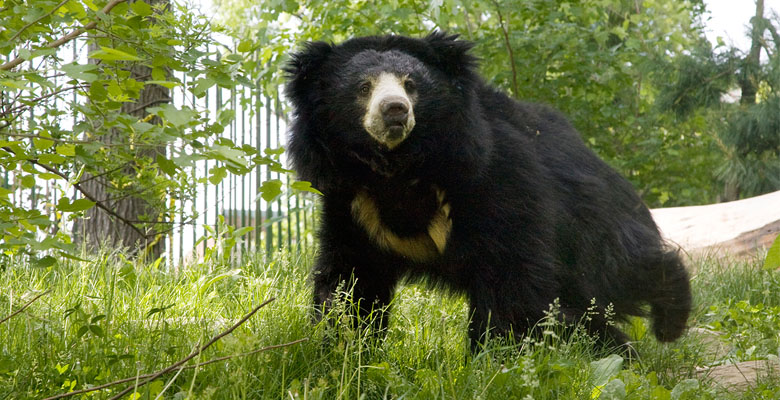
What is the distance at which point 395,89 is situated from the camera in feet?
11.1

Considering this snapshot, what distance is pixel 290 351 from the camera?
296 cm

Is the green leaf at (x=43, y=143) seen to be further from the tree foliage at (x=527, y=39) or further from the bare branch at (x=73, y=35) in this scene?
the tree foliage at (x=527, y=39)

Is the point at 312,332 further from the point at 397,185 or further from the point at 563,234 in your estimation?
the point at 563,234

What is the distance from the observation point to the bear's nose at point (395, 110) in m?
3.23

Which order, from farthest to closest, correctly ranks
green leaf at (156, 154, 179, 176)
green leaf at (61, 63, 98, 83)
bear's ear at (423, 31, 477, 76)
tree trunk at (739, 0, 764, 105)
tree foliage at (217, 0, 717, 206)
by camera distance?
tree trunk at (739, 0, 764, 105) < tree foliage at (217, 0, 717, 206) < bear's ear at (423, 31, 477, 76) < green leaf at (156, 154, 179, 176) < green leaf at (61, 63, 98, 83)

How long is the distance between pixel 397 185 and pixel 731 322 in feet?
8.73

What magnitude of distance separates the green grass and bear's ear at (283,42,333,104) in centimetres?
96

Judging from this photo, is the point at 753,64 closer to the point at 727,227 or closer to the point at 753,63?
the point at 753,63

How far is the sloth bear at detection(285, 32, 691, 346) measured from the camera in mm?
3264

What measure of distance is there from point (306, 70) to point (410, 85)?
1.75 ft

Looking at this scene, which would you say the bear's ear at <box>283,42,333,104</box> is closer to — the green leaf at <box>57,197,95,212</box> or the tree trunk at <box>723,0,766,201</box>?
the green leaf at <box>57,197,95,212</box>

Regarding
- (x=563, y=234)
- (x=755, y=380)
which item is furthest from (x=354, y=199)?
(x=755, y=380)

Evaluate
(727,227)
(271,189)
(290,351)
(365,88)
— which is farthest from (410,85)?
(727,227)

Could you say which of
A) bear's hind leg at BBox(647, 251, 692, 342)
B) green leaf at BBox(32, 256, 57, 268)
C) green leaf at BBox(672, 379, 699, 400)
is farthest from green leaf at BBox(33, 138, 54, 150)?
bear's hind leg at BBox(647, 251, 692, 342)
